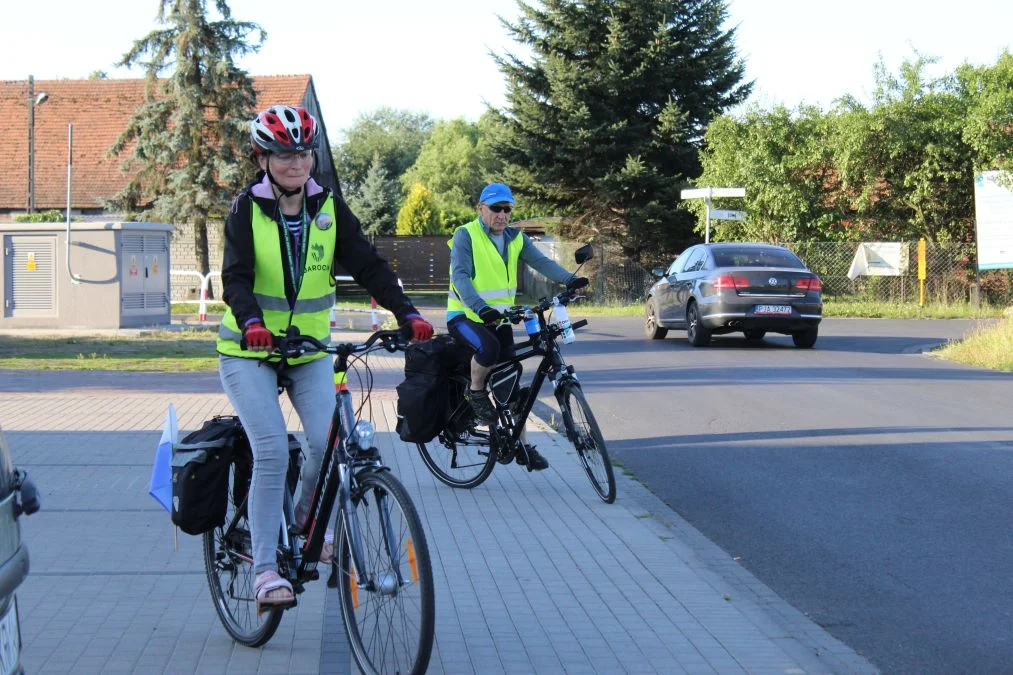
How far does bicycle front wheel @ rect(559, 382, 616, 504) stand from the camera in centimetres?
782

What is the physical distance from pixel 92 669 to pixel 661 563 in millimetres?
2743

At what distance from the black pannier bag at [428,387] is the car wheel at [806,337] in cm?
1278

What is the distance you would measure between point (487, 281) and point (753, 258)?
12.8m

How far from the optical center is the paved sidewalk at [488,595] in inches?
187

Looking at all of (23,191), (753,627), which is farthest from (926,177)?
(753,627)

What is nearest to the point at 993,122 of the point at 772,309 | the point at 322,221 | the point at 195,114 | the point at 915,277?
the point at 915,277

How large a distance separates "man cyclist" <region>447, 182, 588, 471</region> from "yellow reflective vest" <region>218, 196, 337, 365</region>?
11.0 feet

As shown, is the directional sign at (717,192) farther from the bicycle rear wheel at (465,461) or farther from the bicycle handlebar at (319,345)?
the bicycle handlebar at (319,345)

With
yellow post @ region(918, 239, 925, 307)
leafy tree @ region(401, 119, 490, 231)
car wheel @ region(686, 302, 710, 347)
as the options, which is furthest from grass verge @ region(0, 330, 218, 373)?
leafy tree @ region(401, 119, 490, 231)

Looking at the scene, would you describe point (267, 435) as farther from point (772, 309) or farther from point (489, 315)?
point (772, 309)

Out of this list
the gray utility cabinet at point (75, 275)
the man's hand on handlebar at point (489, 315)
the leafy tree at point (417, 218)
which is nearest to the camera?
the man's hand on handlebar at point (489, 315)

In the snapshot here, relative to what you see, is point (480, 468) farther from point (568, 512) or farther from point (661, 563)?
point (661, 563)

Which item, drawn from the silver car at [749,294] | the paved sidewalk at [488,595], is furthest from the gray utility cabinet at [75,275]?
the paved sidewalk at [488,595]

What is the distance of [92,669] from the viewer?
459 centimetres
